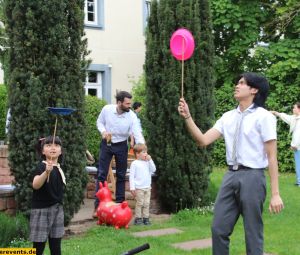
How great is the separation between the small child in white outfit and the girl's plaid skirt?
2747 millimetres

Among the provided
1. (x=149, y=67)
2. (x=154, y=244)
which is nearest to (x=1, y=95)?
(x=149, y=67)

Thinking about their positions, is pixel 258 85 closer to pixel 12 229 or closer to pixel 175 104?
pixel 12 229

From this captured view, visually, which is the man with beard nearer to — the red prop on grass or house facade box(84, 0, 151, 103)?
the red prop on grass

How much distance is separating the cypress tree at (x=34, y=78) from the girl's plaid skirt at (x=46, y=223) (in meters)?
1.53

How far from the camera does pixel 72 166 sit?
6996mm

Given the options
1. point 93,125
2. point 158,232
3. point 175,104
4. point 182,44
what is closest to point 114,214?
point 158,232

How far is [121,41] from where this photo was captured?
1850 cm

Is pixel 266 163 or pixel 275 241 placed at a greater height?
pixel 266 163

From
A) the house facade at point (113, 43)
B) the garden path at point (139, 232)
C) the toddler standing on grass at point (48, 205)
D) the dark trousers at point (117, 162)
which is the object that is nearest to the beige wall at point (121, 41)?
the house facade at point (113, 43)

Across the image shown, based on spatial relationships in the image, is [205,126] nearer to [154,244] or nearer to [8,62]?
[154,244]

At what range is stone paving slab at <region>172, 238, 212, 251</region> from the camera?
21.1 feet

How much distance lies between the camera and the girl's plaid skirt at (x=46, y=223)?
510cm

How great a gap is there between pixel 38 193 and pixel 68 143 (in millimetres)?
1850

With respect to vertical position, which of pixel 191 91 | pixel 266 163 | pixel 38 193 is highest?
pixel 191 91
